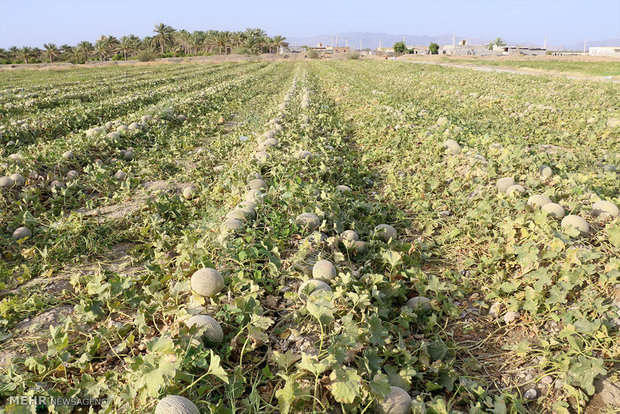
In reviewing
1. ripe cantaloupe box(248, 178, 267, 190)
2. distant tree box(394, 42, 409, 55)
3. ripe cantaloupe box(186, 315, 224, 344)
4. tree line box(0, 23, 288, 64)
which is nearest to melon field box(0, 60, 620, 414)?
ripe cantaloupe box(186, 315, 224, 344)

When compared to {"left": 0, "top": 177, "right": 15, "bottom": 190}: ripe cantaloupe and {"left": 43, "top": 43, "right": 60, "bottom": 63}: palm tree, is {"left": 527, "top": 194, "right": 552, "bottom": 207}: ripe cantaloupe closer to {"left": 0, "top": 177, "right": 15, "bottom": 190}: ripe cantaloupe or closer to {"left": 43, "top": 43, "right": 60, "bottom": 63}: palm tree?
{"left": 0, "top": 177, "right": 15, "bottom": 190}: ripe cantaloupe

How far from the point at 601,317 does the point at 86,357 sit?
4086mm

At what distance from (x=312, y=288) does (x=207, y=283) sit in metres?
0.89

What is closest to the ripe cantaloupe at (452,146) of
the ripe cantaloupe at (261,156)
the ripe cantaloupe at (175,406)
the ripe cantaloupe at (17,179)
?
the ripe cantaloupe at (261,156)

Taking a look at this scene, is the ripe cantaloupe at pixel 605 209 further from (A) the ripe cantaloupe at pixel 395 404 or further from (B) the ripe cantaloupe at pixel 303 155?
(B) the ripe cantaloupe at pixel 303 155

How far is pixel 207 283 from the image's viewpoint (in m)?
3.22

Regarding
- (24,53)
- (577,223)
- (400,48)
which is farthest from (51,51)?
(577,223)

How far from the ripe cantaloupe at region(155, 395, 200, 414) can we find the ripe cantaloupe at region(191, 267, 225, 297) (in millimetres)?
1072

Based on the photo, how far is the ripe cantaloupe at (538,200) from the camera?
4716mm

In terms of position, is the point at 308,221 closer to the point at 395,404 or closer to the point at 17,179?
the point at 395,404

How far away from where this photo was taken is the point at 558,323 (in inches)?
135

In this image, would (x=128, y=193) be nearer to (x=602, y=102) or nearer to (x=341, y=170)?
(x=341, y=170)

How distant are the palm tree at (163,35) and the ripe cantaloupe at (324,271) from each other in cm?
8622

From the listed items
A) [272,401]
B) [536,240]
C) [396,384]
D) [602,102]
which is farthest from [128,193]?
[602,102]
